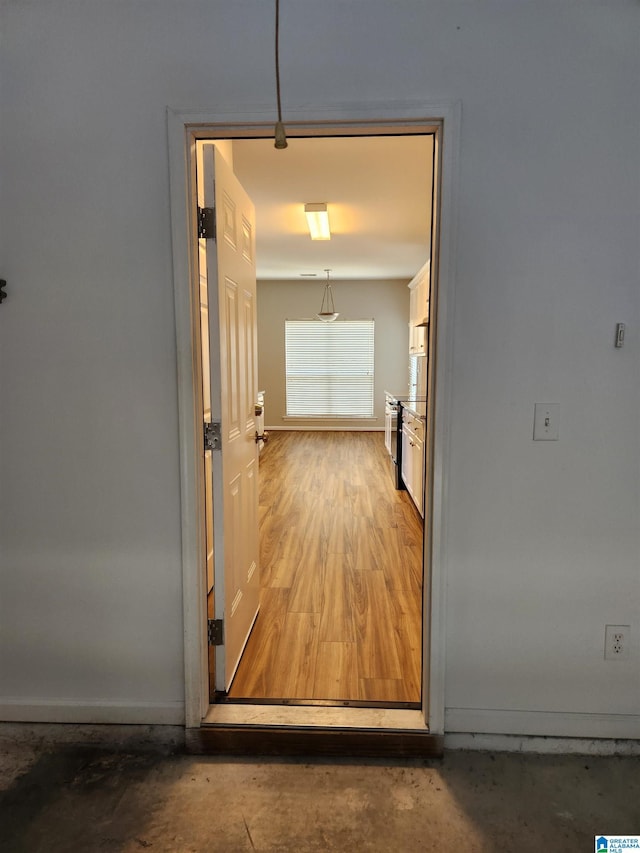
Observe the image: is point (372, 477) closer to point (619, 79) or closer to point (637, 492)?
point (637, 492)

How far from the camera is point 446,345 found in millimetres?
1689

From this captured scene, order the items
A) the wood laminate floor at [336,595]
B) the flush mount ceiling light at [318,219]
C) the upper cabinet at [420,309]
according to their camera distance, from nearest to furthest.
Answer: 1. the wood laminate floor at [336,595]
2. the flush mount ceiling light at [318,219]
3. the upper cabinet at [420,309]

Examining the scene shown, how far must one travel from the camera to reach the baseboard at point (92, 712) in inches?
73.2

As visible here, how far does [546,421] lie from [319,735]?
140 cm

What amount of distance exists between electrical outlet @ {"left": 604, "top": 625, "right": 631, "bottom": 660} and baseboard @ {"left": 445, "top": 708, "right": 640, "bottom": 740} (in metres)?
0.23

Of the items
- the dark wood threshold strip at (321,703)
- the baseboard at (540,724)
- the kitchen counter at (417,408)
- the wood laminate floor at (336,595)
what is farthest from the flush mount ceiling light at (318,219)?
the baseboard at (540,724)

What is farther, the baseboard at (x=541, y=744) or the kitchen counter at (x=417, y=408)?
the kitchen counter at (x=417, y=408)

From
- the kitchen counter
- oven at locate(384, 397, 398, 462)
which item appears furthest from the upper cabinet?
oven at locate(384, 397, 398, 462)

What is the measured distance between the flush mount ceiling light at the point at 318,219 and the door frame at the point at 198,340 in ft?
8.82

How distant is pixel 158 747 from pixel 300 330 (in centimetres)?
776

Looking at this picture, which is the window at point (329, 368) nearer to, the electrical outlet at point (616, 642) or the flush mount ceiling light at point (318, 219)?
the flush mount ceiling light at point (318, 219)

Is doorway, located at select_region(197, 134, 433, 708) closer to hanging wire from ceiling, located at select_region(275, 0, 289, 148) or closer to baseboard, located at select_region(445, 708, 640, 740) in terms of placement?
baseboard, located at select_region(445, 708, 640, 740)

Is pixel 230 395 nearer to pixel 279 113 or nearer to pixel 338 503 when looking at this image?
pixel 279 113

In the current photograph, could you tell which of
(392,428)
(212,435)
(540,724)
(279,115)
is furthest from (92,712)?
(392,428)
